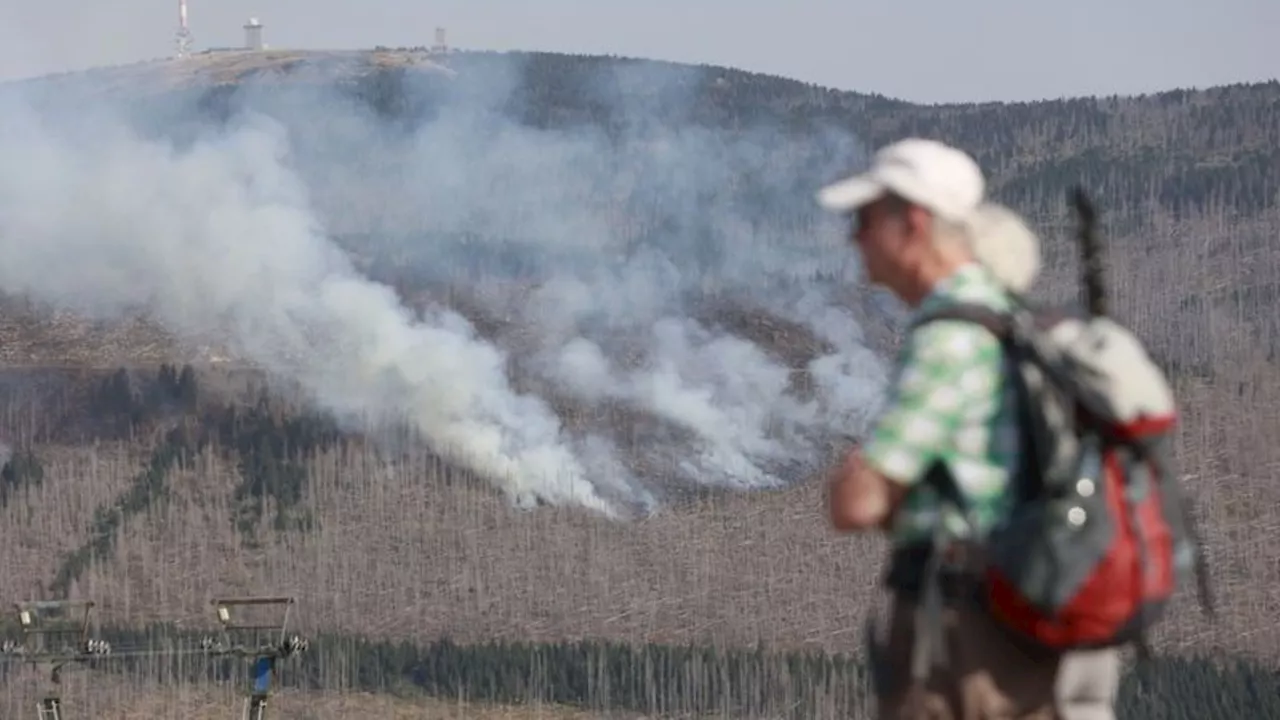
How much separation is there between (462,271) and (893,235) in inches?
2659

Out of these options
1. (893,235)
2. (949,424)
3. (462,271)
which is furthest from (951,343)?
(462,271)

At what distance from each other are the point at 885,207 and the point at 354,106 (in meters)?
86.0

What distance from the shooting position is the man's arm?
598 centimetres

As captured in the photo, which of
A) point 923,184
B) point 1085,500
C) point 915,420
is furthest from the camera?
point 923,184

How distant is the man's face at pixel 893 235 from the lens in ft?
21.0

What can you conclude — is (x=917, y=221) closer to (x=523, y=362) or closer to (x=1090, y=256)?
(x=1090, y=256)

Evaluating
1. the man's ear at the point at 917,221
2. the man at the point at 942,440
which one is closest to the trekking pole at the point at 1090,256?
the man at the point at 942,440

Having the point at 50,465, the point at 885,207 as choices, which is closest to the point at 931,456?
the point at 885,207

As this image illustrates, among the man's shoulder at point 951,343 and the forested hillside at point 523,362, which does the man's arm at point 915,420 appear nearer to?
the man's shoulder at point 951,343

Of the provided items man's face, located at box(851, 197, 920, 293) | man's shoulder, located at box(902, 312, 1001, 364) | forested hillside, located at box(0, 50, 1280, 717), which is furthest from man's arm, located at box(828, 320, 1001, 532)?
forested hillside, located at box(0, 50, 1280, 717)

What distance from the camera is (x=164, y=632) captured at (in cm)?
4312

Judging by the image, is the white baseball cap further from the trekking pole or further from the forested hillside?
the forested hillside

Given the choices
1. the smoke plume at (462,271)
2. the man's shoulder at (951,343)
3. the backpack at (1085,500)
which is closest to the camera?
the backpack at (1085,500)

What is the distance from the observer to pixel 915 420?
6055mm
